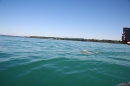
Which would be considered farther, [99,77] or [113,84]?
[99,77]

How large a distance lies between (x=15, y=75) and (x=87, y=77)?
234 inches

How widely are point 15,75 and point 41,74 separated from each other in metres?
2.04

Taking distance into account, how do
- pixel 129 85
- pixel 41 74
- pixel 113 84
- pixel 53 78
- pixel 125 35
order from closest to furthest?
pixel 125 35 < pixel 129 85 < pixel 113 84 < pixel 53 78 < pixel 41 74

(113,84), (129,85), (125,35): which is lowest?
(113,84)

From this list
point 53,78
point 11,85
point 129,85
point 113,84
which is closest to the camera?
point 129,85

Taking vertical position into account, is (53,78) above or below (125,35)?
below

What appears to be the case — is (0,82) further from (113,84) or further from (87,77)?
(113,84)

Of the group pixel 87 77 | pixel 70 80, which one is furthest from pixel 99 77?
pixel 70 80

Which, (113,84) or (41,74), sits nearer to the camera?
(113,84)

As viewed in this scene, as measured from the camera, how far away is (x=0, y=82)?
7.23 meters

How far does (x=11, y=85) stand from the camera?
23.0ft

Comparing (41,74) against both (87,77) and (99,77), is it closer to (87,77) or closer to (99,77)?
(87,77)

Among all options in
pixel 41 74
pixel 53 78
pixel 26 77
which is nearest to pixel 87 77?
pixel 53 78

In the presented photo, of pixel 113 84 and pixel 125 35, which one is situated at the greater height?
pixel 125 35
